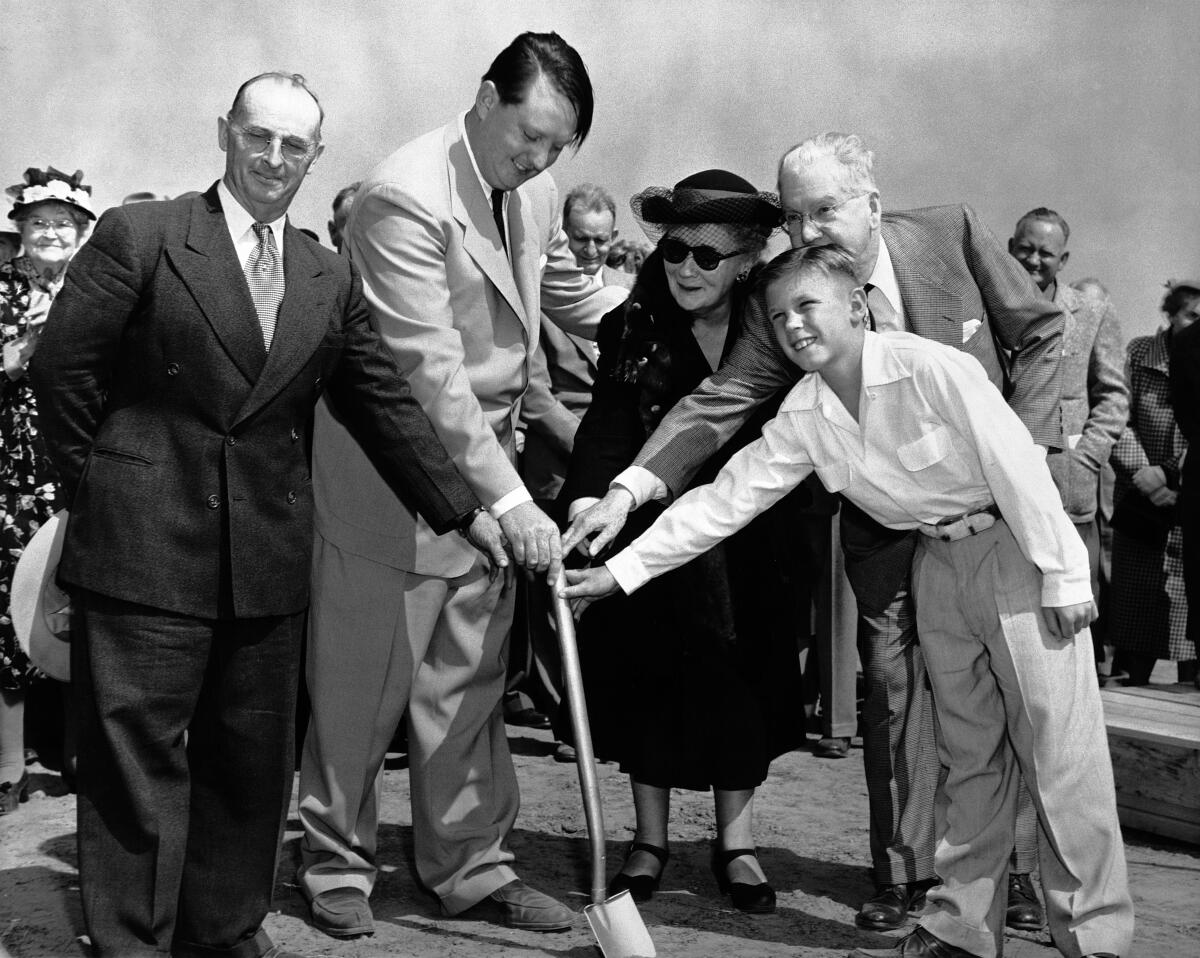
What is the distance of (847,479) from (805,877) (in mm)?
1122

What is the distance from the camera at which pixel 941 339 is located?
124 inches

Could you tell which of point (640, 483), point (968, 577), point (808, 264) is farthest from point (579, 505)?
point (968, 577)

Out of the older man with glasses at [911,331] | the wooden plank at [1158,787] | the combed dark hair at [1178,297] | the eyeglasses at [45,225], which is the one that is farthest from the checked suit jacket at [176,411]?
the combed dark hair at [1178,297]

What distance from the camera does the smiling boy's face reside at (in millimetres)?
2867

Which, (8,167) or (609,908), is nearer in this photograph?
(609,908)

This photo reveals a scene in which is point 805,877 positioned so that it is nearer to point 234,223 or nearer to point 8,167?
point 234,223

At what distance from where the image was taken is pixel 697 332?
134 inches

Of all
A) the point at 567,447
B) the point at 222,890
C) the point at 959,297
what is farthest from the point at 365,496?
the point at 567,447

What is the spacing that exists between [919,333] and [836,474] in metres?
0.40

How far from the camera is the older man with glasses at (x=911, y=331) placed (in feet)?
10.3

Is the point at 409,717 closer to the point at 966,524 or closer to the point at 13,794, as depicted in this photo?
the point at 966,524

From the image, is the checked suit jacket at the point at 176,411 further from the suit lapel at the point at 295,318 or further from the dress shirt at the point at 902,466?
the dress shirt at the point at 902,466

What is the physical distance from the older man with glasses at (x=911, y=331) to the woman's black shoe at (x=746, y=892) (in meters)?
0.21

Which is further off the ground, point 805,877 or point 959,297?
point 959,297
